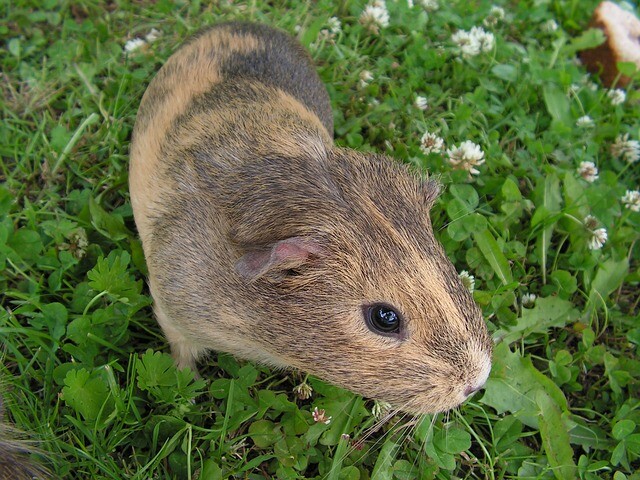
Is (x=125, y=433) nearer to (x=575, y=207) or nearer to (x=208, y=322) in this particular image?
(x=208, y=322)

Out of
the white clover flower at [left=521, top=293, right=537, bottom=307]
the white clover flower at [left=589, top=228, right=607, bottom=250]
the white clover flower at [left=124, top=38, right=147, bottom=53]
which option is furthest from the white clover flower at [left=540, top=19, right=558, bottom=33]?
the white clover flower at [left=124, top=38, right=147, bottom=53]

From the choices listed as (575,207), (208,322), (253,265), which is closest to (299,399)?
(208,322)

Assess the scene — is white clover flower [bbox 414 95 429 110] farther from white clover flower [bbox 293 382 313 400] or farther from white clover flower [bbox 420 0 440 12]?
white clover flower [bbox 293 382 313 400]

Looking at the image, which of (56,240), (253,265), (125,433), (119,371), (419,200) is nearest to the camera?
(253,265)

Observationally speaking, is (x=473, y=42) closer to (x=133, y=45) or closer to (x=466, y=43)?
(x=466, y=43)

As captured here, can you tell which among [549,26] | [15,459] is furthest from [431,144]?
[15,459]

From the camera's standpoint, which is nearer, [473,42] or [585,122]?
[585,122]

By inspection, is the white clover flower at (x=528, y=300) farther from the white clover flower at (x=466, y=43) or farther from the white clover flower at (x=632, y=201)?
the white clover flower at (x=466, y=43)
